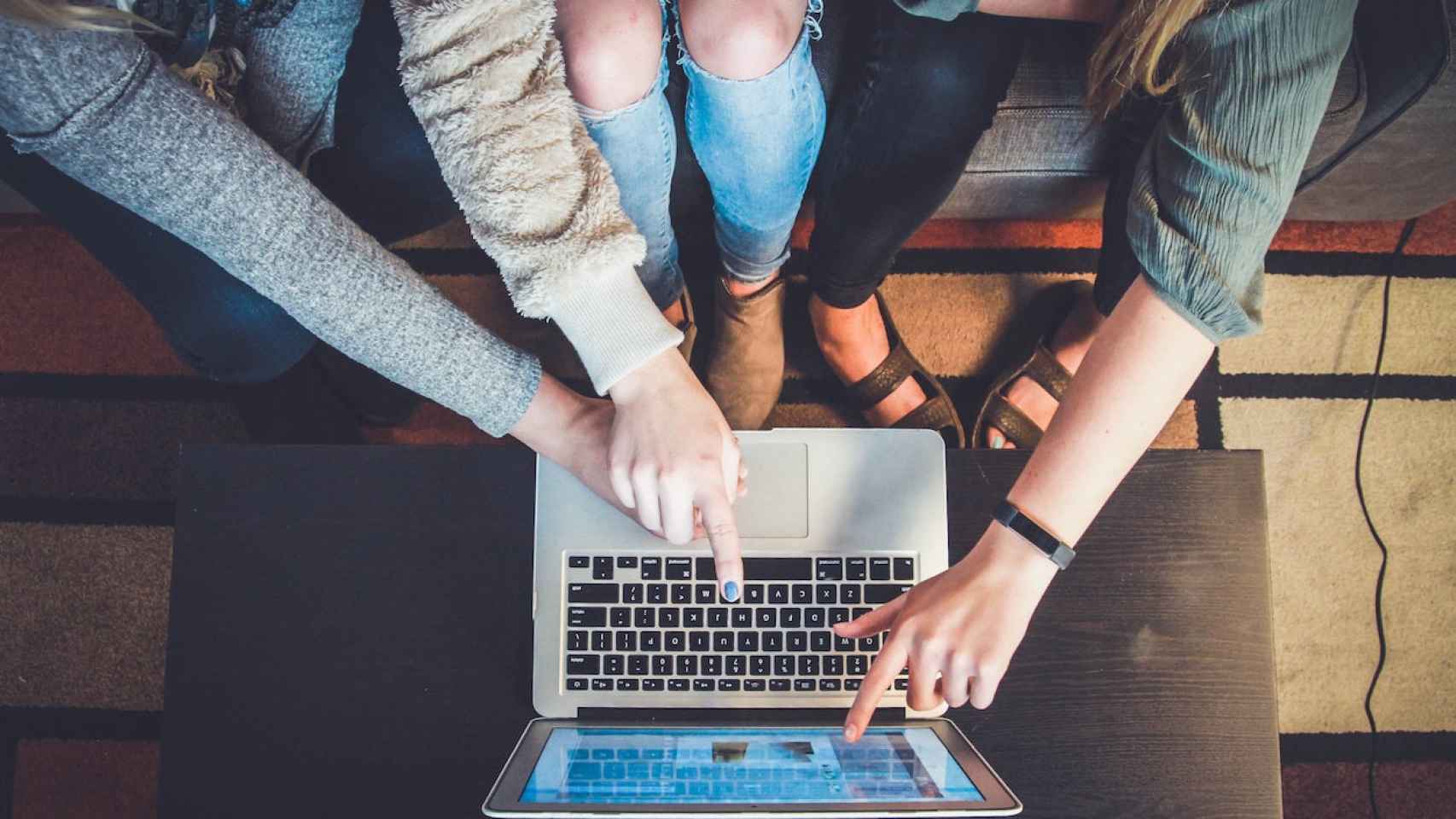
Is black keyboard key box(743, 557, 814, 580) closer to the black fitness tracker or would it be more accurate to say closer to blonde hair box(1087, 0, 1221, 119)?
the black fitness tracker

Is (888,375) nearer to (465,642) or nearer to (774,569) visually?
(774,569)

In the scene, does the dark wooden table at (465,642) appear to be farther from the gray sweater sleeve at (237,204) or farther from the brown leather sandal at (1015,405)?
the brown leather sandal at (1015,405)

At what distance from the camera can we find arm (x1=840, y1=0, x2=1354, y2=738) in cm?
64

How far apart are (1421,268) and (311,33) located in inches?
62.0

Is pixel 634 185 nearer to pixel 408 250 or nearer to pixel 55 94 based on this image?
pixel 55 94

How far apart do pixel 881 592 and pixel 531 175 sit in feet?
1.48

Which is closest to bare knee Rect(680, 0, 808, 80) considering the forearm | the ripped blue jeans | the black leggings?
the ripped blue jeans

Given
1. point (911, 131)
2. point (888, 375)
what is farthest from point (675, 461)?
point (888, 375)

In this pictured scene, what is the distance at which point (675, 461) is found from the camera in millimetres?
657

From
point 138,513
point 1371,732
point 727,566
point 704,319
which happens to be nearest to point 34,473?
point 138,513

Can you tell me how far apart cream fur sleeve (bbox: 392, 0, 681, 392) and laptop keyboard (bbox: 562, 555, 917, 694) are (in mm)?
171

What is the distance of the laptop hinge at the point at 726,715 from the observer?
70cm

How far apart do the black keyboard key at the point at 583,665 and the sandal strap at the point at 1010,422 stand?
28.5 inches

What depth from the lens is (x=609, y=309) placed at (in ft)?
2.26
